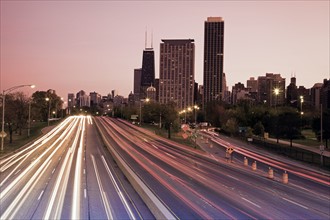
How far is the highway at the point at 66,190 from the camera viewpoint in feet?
64.4

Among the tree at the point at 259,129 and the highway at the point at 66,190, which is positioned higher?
the tree at the point at 259,129

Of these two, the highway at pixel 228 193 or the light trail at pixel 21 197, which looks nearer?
the light trail at pixel 21 197

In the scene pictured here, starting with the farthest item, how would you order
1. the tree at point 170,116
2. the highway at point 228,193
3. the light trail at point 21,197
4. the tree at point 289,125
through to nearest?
the tree at point 170,116
the tree at point 289,125
the highway at point 228,193
the light trail at point 21,197

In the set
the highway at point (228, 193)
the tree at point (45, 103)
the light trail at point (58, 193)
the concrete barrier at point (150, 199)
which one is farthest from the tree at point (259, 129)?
the tree at point (45, 103)

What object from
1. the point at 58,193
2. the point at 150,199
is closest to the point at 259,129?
the point at 58,193

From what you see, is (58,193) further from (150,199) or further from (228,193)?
(228,193)

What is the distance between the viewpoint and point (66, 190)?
25.9 m

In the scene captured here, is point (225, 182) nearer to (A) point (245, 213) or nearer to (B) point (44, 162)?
(A) point (245, 213)

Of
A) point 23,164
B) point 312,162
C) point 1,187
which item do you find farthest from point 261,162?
point 1,187

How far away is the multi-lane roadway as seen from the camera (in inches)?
789

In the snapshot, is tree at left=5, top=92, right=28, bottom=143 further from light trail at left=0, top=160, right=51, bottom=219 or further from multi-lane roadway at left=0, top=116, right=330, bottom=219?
light trail at left=0, top=160, right=51, bottom=219

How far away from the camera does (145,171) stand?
3575cm

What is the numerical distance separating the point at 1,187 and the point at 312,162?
36.1m

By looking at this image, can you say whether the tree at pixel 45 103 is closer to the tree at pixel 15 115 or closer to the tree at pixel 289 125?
the tree at pixel 15 115
